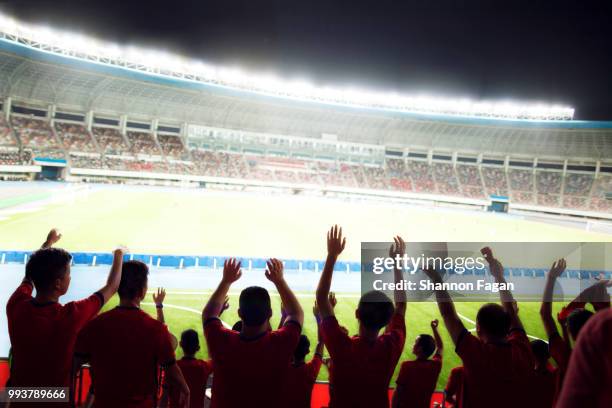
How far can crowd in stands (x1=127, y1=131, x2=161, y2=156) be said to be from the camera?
1933 inches

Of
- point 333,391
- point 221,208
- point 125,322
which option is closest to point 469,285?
point 333,391

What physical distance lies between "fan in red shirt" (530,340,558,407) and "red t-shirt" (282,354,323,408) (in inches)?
71.3

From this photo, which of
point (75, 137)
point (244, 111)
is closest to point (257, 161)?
point (244, 111)

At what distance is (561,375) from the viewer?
120 inches

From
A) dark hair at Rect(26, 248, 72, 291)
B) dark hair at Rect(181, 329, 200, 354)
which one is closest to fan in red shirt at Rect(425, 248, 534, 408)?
dark hair at Rect(181, 329, 200, 354)

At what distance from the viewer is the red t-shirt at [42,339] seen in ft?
8.64

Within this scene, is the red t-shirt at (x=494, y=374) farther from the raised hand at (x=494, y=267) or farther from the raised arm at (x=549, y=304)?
the raised hand at (x=494, y=267)

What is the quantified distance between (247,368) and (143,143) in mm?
53460

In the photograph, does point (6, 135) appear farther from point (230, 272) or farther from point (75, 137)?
point (230, 272)

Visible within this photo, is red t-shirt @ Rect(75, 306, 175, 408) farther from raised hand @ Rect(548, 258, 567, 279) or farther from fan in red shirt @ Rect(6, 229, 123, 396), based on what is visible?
raised hand @ Rect(548, 258, 567, 279)

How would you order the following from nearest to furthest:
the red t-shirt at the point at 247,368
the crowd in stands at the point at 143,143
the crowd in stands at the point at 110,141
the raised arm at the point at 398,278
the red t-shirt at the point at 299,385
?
the red t-shirt at the point at 247,368 < the raised arm at the point at 398,278 < the red t-shirt at the point at 299,385 < the crowd in stands at the point at 110,141 < the crowd in stands at the point at 143,143

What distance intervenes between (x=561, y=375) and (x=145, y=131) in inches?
2179

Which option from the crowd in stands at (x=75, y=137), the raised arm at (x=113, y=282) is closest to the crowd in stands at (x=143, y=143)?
the crowd in stands at (x=75, y=137)

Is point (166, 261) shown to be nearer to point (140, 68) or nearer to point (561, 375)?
point (561, 375)
